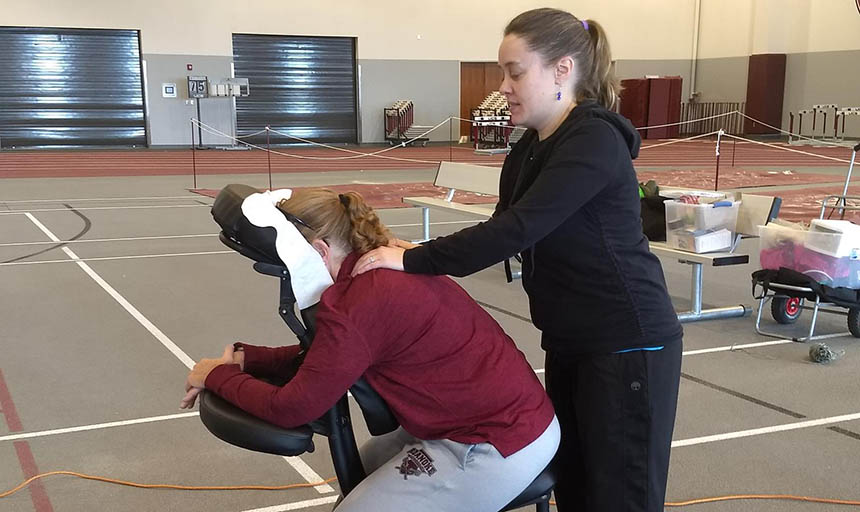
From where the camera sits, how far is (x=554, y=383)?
2.38m

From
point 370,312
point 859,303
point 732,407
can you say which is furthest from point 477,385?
point 859,303

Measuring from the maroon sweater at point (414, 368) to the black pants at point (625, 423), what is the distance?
17 cm

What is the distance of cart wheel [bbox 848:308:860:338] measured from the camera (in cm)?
541

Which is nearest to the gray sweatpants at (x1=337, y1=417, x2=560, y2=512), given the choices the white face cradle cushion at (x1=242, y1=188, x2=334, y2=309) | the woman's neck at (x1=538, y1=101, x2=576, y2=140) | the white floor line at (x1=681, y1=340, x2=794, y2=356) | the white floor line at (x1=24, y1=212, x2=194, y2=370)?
the white face cradle cushion at (x1=242, y1=188, x2=334, y2=309)

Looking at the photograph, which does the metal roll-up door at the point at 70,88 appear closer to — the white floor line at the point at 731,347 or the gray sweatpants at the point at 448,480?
the white floor line at the point at 731,347

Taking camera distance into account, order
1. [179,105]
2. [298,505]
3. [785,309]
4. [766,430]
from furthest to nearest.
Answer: [179,105], [785,309], [766,430], [298,505]

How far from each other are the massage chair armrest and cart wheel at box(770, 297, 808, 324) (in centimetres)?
463

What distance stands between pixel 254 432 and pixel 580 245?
0.92 m

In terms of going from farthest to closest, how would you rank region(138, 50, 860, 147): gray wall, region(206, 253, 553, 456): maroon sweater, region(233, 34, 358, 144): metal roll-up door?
region(233, 34, 358, 144): metal roll-up door → region(138, 50, 860, 147): gray wall → region(206, 253, 553, 456): maroon sweater

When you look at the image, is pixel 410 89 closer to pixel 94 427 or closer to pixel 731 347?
pixel 731 347

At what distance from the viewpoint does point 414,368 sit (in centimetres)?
201

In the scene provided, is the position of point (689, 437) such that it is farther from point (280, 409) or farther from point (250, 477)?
point (280, 409)

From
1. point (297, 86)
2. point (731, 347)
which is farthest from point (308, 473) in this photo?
point (297, 86)

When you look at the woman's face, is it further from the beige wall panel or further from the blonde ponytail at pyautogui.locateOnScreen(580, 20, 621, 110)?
the beige wall panel
